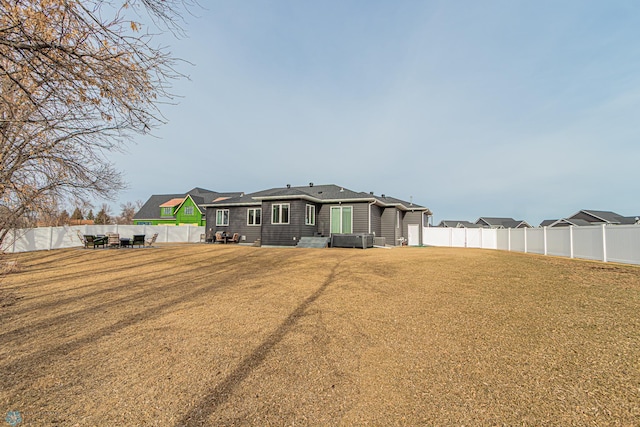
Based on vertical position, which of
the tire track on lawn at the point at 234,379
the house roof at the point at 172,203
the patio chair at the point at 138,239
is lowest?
the tire track on lawn at the point at 234,379

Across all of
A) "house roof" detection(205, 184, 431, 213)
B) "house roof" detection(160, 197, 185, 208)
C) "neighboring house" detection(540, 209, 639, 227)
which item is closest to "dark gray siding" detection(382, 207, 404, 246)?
"house roof" detection(205, 184, 431, 213)

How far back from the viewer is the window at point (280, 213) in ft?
59.6

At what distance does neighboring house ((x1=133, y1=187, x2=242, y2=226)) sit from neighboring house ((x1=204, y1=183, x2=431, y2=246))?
15.9 metres

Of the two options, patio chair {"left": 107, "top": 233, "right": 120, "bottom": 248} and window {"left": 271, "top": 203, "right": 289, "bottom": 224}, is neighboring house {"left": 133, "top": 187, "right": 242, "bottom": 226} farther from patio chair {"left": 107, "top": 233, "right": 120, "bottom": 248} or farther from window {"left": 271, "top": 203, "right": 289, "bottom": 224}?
window {"left": 271, "top": 203, "right": 289, "bottom": 224}

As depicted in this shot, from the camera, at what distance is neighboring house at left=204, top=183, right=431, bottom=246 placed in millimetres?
17969

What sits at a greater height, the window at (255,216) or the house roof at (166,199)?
the house roof at (166,199)

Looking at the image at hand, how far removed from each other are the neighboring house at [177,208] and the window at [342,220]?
73.6 feet

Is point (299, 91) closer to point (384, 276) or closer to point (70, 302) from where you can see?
point (384, 276)

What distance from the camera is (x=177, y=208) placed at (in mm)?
38969

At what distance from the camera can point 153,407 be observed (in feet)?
7.96

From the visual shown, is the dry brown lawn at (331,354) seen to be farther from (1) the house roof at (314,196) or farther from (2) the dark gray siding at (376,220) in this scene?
(2) the dark gray siding at (376,220)

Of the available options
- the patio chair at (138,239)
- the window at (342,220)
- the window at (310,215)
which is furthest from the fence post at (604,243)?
the patio chair at (138,239)

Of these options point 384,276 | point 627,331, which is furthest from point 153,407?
point 384,276

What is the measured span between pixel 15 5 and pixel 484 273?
9.46 m
